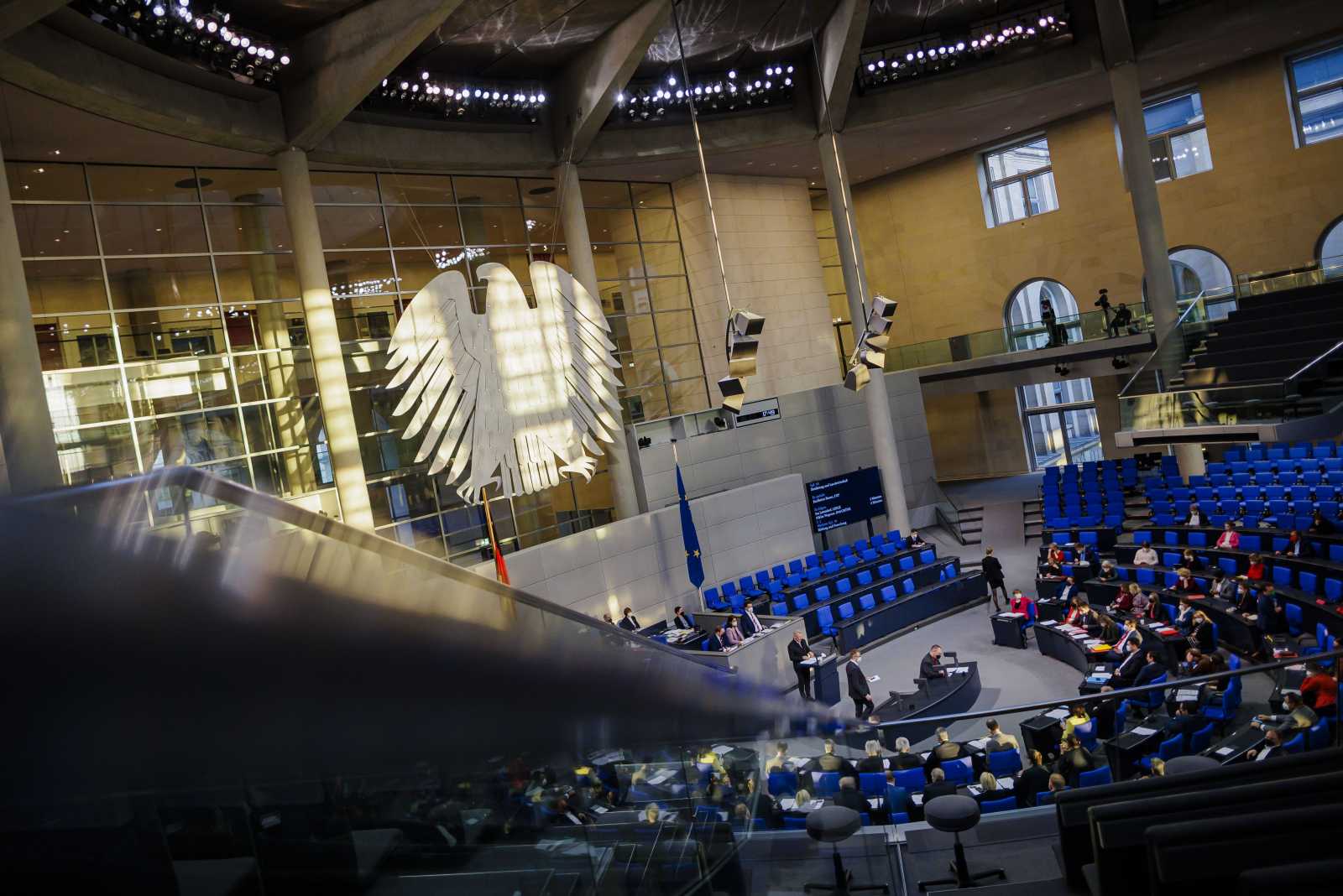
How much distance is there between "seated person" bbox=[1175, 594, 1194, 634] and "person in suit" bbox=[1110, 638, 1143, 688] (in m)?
1.25

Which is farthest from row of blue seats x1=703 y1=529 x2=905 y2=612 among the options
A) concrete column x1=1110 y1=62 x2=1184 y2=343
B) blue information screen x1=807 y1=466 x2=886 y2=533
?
concrete column x1=1110 y1=62 x2=1184 y2=343

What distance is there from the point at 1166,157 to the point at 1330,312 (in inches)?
266

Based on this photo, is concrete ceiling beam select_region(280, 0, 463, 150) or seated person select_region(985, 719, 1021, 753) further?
concrete ceiling beam select_region(280, 0, 463, 150)

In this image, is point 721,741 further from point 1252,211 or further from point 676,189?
point 1252,211

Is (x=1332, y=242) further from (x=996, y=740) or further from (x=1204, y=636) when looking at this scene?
(x=996, y=740)

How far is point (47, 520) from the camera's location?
126 cm

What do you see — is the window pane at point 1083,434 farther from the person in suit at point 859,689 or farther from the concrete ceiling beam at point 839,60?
the person in suit at point 859,689

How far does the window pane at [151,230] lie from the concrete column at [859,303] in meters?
11.9

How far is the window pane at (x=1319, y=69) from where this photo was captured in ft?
63.7

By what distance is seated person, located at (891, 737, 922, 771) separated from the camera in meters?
5.57

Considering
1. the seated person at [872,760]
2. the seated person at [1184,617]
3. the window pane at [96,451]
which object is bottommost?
the seated person at [1184,617]

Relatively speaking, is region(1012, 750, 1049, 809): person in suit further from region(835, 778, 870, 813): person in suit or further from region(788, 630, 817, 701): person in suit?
region(788, 630, 817, 701): person in suit

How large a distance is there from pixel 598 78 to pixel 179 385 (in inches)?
325

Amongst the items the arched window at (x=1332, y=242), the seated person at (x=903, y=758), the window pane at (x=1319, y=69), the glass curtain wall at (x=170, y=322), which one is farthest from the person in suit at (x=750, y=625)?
the window pane at (x=1319, y=69)
